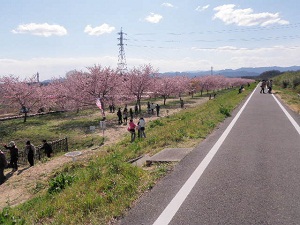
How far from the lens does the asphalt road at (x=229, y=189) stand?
3947 mm

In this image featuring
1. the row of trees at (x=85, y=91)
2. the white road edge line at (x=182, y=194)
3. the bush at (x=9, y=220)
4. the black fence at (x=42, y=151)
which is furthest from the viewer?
the row of trees at (x=85, y=91)

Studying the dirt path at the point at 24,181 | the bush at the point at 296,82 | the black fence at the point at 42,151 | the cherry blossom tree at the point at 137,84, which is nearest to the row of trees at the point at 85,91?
the cherry blossom tree at the point at 137,84

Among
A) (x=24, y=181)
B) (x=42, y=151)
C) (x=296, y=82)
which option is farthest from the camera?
(x=296, y=82)

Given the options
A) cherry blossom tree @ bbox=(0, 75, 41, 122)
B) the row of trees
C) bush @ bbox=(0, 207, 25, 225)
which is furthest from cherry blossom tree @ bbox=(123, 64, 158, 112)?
bush @ bbox=(0, 207, 25, 225)

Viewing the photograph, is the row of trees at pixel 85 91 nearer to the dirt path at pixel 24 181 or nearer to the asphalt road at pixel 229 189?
the dirt path at pixel 24 181

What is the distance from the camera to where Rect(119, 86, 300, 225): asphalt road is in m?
3.95

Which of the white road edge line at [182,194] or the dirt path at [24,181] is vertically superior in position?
the white road edge line at [182,194]

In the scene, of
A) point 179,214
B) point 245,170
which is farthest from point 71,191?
point 245,170

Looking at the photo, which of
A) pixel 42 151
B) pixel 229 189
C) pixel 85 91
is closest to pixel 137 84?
pixel 85 91

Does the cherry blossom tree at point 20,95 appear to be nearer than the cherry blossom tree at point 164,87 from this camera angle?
Yes

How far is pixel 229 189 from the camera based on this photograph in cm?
490

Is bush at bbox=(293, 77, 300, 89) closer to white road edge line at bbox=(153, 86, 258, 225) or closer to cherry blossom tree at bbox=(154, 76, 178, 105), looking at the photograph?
cherry blossom tree at bbox=(154, 76, 178, 105)

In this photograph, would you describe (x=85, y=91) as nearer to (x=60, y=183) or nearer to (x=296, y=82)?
(x=60, y=183)

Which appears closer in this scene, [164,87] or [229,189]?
[229,189]
